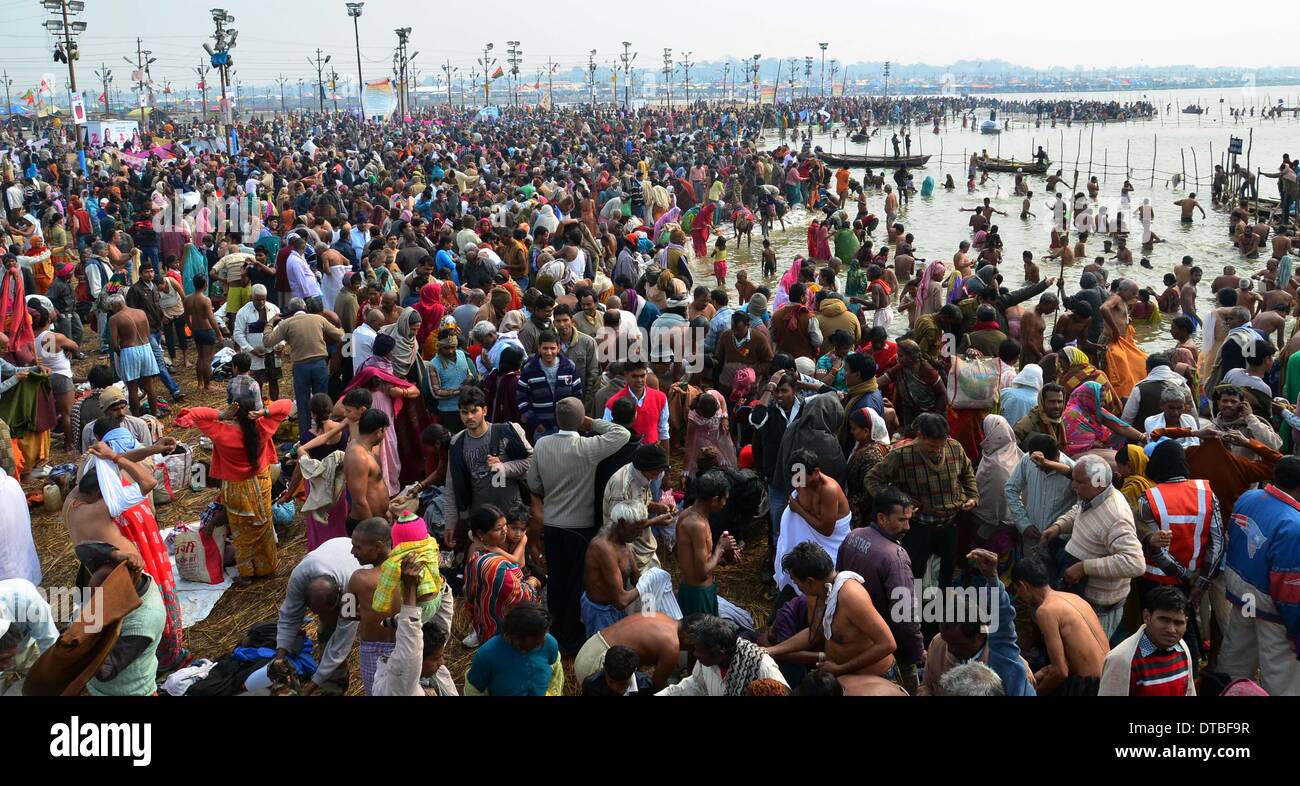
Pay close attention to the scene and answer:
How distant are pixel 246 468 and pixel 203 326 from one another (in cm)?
434

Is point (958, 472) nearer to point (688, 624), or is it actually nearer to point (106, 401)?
point (688, 624)

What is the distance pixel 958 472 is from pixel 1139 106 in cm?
7545

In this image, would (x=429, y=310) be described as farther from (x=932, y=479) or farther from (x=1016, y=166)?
(x=1016, y=166)

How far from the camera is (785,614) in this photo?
15.4 feet

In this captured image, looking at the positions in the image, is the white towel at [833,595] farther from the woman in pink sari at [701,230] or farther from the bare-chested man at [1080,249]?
the bare-chested man at [1080,249]

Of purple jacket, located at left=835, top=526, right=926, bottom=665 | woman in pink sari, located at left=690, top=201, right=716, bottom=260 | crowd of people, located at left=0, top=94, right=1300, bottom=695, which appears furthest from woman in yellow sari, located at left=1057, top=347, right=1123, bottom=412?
woman in pink sari, located at left=690, top=201, right=716, bottom=260

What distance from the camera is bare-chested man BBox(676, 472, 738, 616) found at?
15.8 ft

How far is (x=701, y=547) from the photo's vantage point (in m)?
4.83

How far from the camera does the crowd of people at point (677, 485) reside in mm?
4145

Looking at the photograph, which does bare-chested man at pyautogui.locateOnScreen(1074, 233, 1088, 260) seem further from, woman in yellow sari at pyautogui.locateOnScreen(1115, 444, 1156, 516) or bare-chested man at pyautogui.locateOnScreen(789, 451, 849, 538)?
Result: bare-chested man at pyautogui.locateOnScreen(789, 451, 849, 538)

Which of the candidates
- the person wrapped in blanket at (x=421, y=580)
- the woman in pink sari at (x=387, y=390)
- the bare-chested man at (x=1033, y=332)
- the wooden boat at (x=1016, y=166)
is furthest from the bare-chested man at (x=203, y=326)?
the wooden boat at (x=1016, y=166)

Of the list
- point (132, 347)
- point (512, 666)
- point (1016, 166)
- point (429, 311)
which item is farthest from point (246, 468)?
point (1016, 166)

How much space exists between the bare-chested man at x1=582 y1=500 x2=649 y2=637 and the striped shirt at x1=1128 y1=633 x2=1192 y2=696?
2.18 metres
